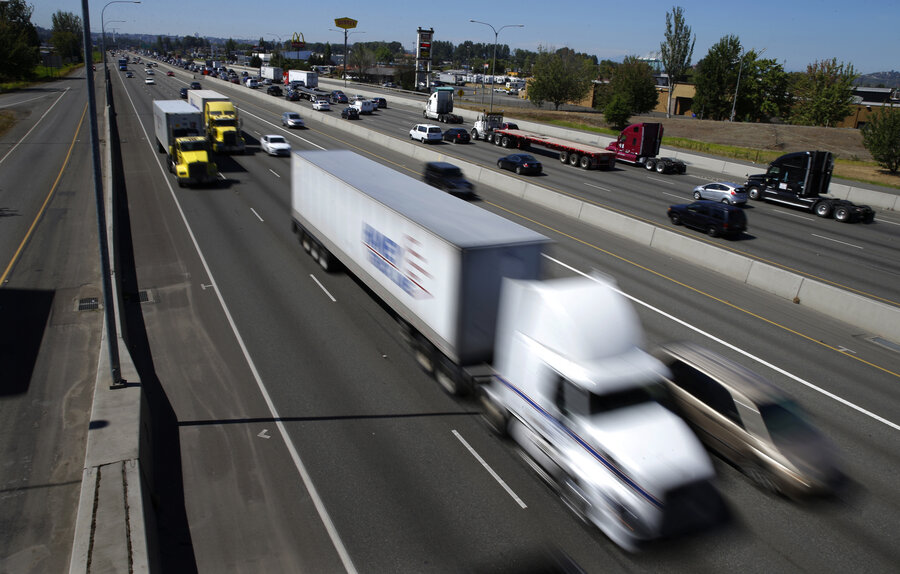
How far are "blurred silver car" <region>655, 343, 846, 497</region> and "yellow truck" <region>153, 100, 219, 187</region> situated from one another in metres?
28.0

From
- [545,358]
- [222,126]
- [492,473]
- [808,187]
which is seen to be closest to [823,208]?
[808,187]

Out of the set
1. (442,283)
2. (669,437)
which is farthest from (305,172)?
(669,437)

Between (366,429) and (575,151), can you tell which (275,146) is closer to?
(575,151)

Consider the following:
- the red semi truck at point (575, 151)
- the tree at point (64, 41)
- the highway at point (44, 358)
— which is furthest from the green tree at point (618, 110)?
the tree at point (64, 41)

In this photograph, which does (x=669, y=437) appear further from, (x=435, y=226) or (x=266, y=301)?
(x=266, y=301)

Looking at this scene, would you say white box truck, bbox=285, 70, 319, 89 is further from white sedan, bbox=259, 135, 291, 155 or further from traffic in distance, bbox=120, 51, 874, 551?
traffic in distance, bbox=120, 51, 874, 551

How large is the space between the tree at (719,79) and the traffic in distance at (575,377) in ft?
232

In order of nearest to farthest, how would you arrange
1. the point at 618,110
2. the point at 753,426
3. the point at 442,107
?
the point at 753,426 → the point at 618,110 → the point at 442,107

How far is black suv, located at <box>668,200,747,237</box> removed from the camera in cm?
2698

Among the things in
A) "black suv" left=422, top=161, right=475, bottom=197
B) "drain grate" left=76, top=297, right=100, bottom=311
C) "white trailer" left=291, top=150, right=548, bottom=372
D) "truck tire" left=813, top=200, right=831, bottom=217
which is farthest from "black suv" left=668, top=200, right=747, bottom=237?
"drain grate" left=76, top=297, right=100, bottom=311

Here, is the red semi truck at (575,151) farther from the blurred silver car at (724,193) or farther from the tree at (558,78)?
the tree at (558,78)

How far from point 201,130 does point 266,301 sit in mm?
22735

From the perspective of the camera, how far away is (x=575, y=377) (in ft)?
30.3

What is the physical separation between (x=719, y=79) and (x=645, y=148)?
3713cm
